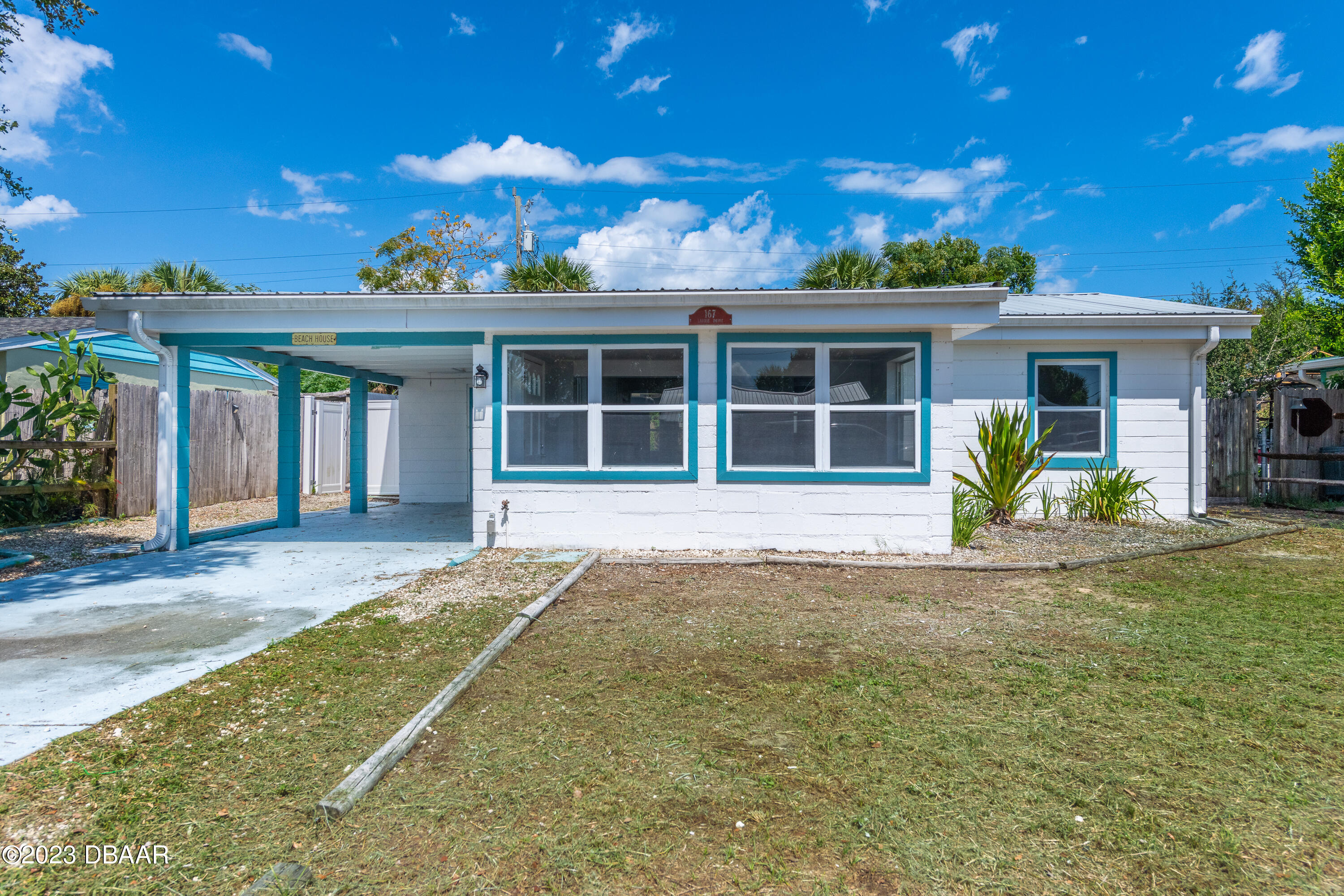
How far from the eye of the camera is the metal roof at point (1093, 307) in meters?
9.38

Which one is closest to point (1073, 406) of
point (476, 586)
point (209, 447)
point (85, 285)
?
point (476, 586)

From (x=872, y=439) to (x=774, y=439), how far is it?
1.05 metres

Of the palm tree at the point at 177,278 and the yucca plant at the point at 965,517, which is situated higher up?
the palm tree at the point at 177,278

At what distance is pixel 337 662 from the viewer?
157 inches

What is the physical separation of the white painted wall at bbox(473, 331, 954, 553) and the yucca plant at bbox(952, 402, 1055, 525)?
190 cm

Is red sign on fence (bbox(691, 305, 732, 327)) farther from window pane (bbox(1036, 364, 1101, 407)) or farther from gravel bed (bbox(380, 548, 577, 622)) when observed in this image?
window pane (bbox(1036, 364, 1101, 407))

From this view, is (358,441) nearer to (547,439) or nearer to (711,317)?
(547,439)

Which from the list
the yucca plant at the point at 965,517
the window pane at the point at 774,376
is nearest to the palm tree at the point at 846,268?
the yucca plant at the point at 965,517

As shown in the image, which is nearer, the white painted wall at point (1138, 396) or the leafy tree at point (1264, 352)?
the white painted wall at point (1138, 396)

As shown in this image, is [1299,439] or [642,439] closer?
[642,439]

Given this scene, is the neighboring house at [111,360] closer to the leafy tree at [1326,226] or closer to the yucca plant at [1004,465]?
the yucca plant at [1004,465]

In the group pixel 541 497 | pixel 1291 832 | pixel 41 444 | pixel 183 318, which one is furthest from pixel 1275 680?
pixel 41 444

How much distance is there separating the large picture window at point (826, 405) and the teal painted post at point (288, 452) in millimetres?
6217

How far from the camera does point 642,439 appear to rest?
757 cm
